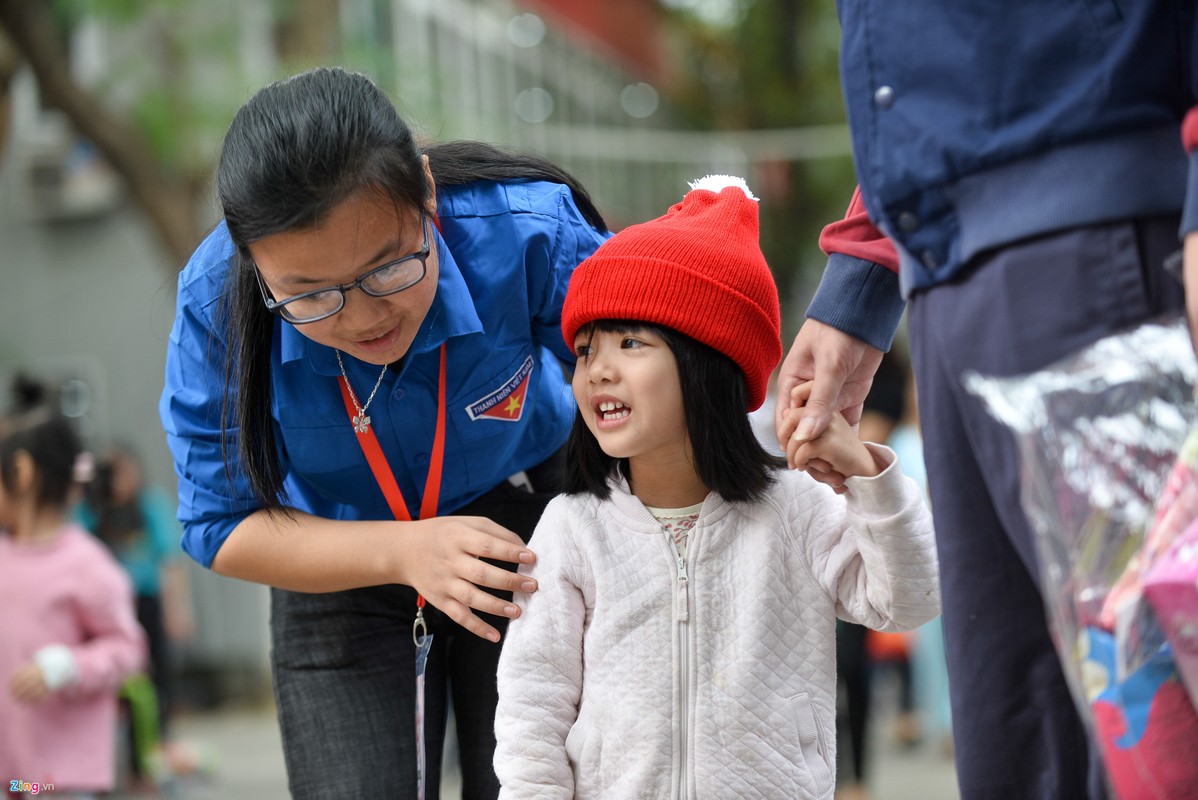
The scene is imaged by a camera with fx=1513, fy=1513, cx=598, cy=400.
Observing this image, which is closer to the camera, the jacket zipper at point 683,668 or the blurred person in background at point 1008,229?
the blurred person in background at point 1008,229

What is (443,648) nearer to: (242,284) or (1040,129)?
(242,284)

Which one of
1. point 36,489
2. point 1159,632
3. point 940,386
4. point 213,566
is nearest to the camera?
point 1159,632

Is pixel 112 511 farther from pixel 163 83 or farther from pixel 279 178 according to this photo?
pixel 279 178

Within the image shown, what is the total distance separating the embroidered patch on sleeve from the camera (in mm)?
2795

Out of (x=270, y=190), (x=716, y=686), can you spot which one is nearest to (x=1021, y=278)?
(x=716, y=686)

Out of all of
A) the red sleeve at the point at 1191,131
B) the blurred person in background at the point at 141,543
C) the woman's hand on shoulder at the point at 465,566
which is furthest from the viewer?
the blurred person in background at the point at 141,543

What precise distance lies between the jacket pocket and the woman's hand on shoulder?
0.48 meters

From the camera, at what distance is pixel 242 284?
2.64 meters

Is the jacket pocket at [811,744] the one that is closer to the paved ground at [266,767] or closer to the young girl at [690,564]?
the young girl at [690,564]

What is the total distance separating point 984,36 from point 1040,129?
0.14m

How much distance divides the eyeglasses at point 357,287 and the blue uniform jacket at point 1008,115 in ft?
2.84

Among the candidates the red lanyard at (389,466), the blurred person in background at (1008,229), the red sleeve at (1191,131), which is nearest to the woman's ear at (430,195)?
the red lanyard at (389,466)

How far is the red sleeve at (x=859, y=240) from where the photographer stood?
2.21 metres

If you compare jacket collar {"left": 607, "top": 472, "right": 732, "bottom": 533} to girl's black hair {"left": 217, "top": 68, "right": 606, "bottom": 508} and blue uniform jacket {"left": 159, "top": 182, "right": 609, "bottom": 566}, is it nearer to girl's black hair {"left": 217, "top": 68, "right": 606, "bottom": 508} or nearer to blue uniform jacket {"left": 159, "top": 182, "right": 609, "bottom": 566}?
blue uniform jacket {"left": 159, "top": 182, "right": 609, "bottom": 566}
